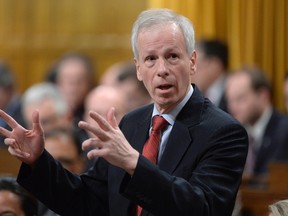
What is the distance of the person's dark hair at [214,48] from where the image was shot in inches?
267

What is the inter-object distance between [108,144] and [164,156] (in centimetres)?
37

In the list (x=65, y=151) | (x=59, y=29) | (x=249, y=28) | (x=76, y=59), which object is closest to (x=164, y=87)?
(x=65, y=151)

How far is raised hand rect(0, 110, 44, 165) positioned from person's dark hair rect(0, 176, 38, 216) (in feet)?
2.06

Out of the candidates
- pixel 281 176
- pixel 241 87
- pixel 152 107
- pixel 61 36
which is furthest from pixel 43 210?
pixel 61 36

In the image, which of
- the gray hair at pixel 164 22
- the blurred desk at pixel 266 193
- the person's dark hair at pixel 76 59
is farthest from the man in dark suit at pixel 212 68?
the gray hair at pixel 164 22

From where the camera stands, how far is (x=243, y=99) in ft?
21.7

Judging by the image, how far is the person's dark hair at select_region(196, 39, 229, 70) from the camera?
677 cm

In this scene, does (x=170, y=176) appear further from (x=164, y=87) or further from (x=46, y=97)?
(x=46, y=97)

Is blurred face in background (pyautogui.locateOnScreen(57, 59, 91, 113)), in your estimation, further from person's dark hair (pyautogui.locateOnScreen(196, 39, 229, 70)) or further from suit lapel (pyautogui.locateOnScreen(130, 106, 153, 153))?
suit lapel (pyautogui.locateOnScreen(130, 106, 153, 153))

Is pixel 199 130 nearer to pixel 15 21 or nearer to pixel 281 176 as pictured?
pixel 281 176

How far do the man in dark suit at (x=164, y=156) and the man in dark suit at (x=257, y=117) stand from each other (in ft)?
10.6

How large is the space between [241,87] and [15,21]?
3347 millimetres

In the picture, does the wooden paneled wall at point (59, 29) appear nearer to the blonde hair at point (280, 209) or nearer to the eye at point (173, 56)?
the eye at point (173, 56)

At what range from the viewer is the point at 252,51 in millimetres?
6762
